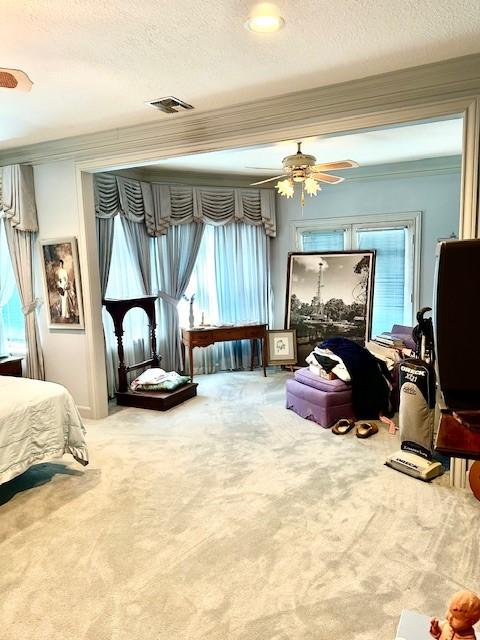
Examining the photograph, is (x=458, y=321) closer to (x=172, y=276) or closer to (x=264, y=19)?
(x=264, y=19)

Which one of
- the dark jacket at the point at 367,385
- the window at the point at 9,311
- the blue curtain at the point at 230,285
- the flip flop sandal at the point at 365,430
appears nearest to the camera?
the flip flop sandal at the point at 365,430

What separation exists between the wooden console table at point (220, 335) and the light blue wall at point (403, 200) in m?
1.39

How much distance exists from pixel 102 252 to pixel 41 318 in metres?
0.97

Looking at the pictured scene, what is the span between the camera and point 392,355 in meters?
4.52

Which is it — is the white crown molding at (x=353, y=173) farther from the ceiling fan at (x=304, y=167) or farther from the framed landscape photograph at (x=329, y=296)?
the ceiling fan at (x=304, y=167)

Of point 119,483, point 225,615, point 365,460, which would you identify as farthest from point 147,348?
point 225,615

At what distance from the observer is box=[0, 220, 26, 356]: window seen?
15.8 ft

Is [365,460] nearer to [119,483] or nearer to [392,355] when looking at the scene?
[392,355]

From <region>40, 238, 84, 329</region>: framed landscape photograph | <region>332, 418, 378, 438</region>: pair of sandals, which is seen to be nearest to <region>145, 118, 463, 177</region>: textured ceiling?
<region>40, 238, 84, 329</region>: framed landscape photograph

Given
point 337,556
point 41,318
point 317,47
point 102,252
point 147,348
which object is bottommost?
point 337,556

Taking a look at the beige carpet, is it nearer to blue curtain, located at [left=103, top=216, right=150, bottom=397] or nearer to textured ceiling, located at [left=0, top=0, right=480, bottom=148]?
blue curtain, located at [left=103, top=216, right=150, bottom=397]

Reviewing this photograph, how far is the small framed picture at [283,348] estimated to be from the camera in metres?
5.90

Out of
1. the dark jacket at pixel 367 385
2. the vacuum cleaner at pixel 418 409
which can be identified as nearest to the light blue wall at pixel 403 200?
the dark jacket at pixel 367 385

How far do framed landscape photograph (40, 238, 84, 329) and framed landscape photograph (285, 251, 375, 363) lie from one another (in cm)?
286
